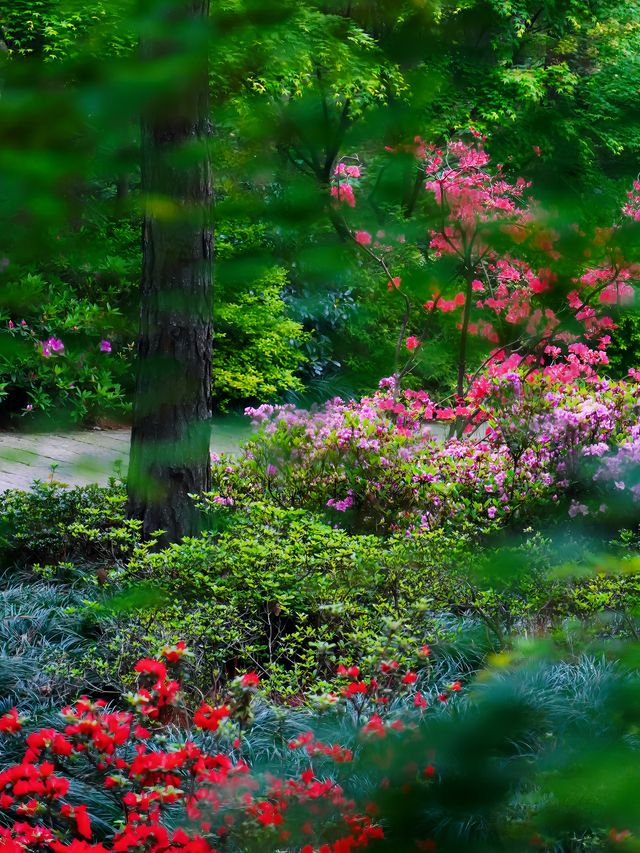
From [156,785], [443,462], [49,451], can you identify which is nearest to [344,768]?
[156,785]

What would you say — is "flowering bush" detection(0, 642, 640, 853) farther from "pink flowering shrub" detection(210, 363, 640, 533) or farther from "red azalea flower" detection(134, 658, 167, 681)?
"pink flowering shrub" detection(210, 363, 640, 533)

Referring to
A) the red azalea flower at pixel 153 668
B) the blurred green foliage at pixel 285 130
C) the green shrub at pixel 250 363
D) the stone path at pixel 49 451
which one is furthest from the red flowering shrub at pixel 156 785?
the green shrub at pixel 250 363

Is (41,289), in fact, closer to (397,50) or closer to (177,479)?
(397,50)

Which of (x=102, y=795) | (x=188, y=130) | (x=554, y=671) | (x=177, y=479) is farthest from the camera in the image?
(x=177, y=479)

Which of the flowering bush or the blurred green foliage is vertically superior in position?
the blurred green foliage

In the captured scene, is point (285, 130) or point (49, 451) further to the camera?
point (49, 451)

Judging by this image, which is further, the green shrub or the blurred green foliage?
the green shrub

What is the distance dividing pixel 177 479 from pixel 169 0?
3.63 meters

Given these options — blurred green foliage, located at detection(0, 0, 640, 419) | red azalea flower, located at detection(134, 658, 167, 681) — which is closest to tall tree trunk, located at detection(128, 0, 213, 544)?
blurred green foliage, located at detection(0, 0, 640, 419)

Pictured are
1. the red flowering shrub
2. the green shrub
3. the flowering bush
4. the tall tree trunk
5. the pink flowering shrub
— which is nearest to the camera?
the flowering bush

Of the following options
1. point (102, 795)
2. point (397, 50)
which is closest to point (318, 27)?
point (397, 50)

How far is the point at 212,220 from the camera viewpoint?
1099mm

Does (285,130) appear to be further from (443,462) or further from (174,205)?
(443,462)

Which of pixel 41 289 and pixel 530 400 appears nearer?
pixel 41 289
